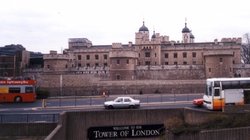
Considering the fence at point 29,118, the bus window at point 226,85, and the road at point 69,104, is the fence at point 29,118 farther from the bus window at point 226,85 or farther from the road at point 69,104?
the bus window at point 226,85

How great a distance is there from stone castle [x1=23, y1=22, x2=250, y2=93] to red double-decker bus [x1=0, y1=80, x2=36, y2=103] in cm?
1492

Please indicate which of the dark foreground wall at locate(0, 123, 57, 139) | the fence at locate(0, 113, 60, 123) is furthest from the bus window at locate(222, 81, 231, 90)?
the dark foreground wall at locate(0, 123, 57, 139)

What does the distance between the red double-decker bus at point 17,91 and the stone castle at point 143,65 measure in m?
14.9

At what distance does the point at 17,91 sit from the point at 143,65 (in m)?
31.1

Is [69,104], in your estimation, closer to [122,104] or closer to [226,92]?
[122,104]

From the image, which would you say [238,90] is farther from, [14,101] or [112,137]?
[14,101]

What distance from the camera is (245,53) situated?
254 ft

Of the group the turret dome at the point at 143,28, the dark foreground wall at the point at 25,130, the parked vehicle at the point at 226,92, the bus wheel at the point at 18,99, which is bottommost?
the dark foreground wall at the point at 25,130

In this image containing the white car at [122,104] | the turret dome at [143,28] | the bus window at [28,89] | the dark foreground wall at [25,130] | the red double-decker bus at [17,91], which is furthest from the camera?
the turret dome at [143,28]

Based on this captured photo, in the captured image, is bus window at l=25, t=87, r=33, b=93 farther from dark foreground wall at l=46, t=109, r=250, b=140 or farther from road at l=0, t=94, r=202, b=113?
dark foreground wall at l=46, t=109, r=250, b=140

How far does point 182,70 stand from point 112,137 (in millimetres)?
38975

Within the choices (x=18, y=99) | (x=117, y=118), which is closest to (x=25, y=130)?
(x=117, y=118)

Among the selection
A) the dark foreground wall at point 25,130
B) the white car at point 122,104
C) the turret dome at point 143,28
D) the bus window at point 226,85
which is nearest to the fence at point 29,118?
the dark foreground wall at point 25,130

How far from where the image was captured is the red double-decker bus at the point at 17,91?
124ft
